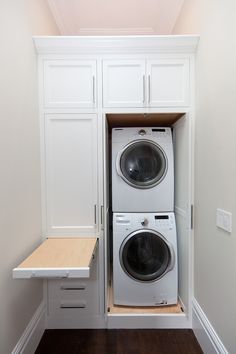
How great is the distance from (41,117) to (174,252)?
1.71 m

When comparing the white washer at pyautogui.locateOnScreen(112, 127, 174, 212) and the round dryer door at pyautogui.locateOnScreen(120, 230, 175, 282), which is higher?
the white washer at pyautogui.locateOnScreen(112, 127, 174, 212)

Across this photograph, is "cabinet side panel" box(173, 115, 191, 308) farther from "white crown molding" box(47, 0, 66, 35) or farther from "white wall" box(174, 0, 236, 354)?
"white crown molding" box(47, 0, 66, 35)

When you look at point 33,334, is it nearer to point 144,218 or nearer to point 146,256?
point 146,256

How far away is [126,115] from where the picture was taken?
6.37 ft

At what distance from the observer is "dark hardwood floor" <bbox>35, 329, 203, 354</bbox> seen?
167cm

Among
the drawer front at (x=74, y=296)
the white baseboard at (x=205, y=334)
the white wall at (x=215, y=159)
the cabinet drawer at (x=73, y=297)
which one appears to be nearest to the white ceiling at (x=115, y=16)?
the white wall at (x=215, y=159)

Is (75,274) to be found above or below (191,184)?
below

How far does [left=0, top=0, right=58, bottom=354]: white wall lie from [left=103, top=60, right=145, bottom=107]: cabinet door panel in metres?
0.60

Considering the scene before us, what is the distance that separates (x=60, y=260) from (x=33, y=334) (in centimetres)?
72

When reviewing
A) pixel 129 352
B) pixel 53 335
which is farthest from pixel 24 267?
pixel 129 352

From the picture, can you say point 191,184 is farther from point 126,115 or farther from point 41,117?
point 41,117

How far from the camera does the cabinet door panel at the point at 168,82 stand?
1.80 m

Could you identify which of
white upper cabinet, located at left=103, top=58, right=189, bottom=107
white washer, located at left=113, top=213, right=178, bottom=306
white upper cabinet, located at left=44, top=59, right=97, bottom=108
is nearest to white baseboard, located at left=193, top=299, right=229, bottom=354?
white washer, located at left=113, top=213, right=178, bottom=306

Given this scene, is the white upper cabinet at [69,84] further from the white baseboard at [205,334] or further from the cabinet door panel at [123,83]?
the white baseboard at [205,334]
